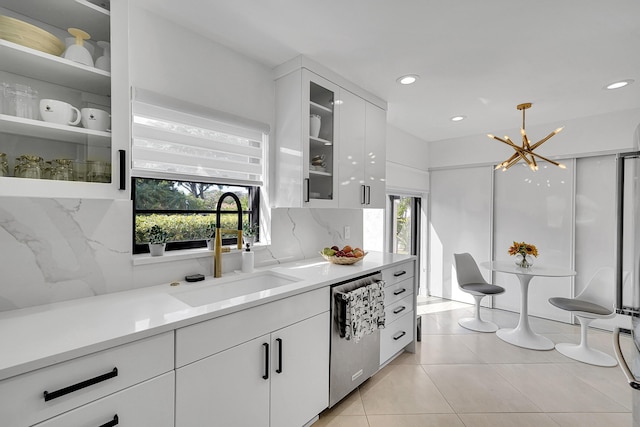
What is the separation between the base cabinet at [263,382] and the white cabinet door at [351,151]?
111 cm

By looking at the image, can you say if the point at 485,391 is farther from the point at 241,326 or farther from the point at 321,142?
the point at 321,142

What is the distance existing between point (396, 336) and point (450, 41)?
7.64 feet

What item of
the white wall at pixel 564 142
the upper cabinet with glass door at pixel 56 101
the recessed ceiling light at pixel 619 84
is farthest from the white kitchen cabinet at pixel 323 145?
the white wall at pixel 564 142

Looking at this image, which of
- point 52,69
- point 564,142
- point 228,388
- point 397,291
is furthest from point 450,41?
point 564,142

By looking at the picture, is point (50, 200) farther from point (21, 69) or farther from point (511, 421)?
point (511, 421)

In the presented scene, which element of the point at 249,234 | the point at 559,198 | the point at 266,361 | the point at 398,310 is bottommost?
the point at 398,310

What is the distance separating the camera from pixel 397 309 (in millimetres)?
2551

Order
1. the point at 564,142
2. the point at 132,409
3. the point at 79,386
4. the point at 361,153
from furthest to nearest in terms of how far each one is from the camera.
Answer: the point at 564,142
the point at 361,153
the point at 132,409
the point at 79,386

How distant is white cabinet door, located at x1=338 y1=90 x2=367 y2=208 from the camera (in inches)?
97.5

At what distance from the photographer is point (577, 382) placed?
2.36 meters

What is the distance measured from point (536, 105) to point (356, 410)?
3.40 metres

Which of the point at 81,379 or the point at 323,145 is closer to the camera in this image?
the point at 81,379

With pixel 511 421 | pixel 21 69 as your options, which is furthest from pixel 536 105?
pixel 21 69

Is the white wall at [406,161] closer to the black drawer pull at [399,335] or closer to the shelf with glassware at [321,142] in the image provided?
the shelf with glassware at [321,142]
